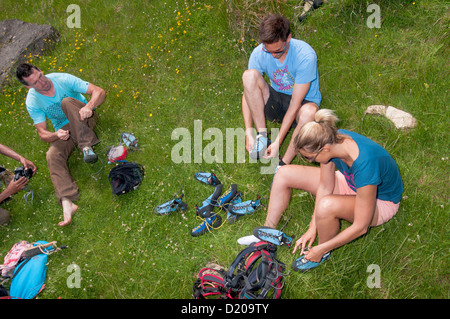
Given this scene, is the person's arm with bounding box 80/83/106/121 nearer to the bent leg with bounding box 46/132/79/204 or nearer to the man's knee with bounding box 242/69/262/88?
the bent leg with bounding box 46/132/79/204

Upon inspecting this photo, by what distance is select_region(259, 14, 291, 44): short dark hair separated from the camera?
3.86 m

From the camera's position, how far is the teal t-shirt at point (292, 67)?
423 centimetres

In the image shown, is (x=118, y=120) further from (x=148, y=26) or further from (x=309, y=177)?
(x=309, y=177)

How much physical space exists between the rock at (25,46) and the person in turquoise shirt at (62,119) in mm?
2984

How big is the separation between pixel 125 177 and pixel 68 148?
1.39 metres

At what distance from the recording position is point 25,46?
7641 mm

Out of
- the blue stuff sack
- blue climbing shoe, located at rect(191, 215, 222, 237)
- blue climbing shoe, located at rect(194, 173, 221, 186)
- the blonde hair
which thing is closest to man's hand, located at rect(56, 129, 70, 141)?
the blue stuff sack

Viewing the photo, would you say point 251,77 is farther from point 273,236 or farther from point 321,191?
point 273,236

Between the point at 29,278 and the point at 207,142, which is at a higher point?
the point at 207,142

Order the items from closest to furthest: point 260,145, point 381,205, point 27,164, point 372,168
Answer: point 372,168 → point 381,205 → point 260,145 → point 27,164

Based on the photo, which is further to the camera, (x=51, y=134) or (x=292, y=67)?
(x=51, y=134)

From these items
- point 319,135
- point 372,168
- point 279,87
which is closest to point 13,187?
point 279,87

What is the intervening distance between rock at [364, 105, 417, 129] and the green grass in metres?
0.10

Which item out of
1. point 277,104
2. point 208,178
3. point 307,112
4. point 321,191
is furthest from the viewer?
point 208,178
